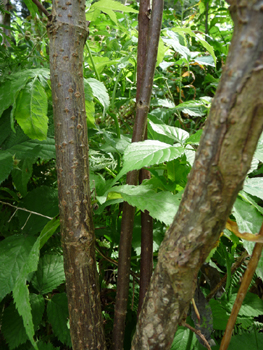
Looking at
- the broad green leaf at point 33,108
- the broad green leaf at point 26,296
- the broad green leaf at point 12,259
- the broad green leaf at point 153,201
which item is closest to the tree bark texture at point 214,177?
the broad green leaf at point 153,201

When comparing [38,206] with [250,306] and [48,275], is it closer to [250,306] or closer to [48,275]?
[48,275]

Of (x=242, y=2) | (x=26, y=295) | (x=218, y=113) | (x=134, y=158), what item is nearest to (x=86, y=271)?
(x=26, y=295)

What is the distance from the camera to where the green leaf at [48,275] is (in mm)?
946

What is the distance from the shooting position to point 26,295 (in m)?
0.58

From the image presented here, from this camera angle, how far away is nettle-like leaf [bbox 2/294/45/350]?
2.72 ft

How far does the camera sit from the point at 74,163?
641 millimetres

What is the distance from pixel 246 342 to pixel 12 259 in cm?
77

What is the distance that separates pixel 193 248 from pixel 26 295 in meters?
0.38

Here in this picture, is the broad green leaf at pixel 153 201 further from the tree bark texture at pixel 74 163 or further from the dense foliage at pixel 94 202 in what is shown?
the tree bark texture at pixel 74 163

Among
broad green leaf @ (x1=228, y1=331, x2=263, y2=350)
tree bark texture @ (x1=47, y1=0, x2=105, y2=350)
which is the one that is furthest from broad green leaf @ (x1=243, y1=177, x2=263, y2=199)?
broad green leaf @ (x1=228, y1=331, x2=263, y2=350)

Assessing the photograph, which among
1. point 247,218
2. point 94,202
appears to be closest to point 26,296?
point 94,202

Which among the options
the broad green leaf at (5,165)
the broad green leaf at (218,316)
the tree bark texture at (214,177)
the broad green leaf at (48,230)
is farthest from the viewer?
the broad green leaf at (218,316)

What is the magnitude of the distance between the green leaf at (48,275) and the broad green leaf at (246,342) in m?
0.59

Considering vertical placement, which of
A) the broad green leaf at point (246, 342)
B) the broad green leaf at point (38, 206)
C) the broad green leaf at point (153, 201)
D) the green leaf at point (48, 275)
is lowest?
the broad green leaf at point (246, 342)
